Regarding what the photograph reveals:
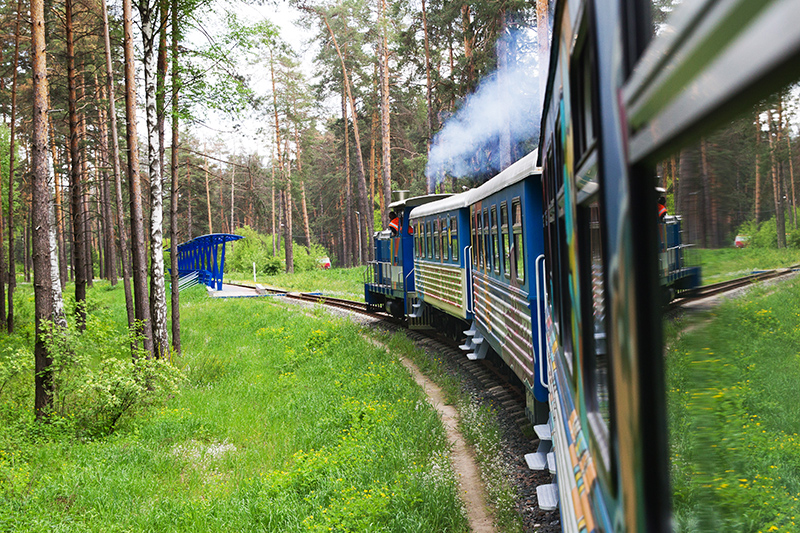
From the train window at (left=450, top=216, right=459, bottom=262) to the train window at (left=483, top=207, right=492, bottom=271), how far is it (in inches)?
79.4

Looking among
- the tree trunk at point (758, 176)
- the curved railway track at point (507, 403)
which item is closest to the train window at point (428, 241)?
the curved railway track at point (507, 403)

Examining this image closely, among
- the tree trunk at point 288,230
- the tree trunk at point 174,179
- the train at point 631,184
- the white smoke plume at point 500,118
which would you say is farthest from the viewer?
the tree trunk at point 288,230

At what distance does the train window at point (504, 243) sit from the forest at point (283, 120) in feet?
19.5

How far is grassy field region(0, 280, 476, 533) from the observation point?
5.70 meters

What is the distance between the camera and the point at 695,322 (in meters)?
1.05

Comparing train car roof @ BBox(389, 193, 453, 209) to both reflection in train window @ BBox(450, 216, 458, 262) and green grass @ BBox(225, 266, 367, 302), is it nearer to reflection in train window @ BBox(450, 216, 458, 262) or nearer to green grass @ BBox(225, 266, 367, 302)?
reflection in train window @ BBox(450, 216, 458, 262)

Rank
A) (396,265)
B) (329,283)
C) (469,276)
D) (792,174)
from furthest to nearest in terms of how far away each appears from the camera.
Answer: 1. (329,283)
2. (396,265)
3. (469,276)
4. (792,174)

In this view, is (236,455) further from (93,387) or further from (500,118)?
(500,118)

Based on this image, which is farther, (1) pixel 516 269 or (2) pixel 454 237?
(2) pixel 454 237

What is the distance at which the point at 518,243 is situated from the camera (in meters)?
6.68

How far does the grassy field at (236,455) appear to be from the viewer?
5.70 m

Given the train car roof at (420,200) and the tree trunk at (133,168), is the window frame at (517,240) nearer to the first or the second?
the tree trunk at (133,168)

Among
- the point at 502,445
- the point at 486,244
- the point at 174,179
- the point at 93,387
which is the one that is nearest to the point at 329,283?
the point at 174,179

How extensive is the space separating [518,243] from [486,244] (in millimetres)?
2068
